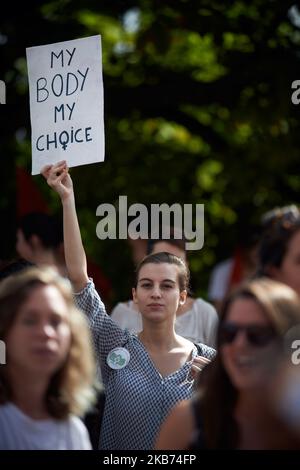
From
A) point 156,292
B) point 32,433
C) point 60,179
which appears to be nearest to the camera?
point 32,433

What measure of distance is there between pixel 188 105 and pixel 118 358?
504 cm

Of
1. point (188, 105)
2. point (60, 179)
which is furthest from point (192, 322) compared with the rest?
point (188, 105)

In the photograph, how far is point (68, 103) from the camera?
5.25m

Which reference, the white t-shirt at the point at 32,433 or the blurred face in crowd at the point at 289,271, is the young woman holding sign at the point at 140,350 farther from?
the white t-shirt at the point at 32,433

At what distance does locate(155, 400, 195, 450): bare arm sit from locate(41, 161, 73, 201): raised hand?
1.56m

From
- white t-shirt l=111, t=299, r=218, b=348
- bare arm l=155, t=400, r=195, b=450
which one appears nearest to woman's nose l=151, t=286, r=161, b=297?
white t-shirt l=111, t=299, r=218, b=348

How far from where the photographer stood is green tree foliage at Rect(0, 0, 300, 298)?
26.3ft

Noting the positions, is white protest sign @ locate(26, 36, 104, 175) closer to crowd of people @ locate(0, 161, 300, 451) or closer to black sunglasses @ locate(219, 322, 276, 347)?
crowd of people @ locate(0, 161, 300, 451)

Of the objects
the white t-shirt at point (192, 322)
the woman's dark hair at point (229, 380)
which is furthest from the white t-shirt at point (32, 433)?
the white t-shirt at point (192, 322)

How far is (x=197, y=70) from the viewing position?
34.7ft

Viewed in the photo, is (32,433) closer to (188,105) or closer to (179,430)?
(179,430)

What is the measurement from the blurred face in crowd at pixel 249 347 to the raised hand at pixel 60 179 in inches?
64.4

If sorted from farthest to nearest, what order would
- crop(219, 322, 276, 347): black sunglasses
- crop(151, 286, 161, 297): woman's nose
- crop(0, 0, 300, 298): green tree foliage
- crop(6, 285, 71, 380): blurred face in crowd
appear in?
1. crop(0, 0, 300, 298): green tree foliage
2. crop(151, 286, 161, 297): woman's nose
3. crop(6, 285, 71, 380): blurred face in crowd
4. crop(219, 322, 276, 347): black sunglasses
